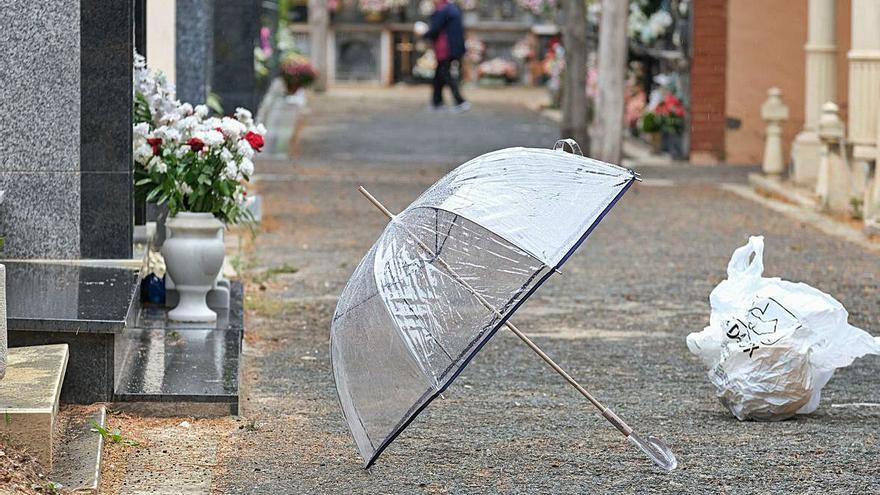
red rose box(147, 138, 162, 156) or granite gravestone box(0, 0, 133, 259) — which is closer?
granite gravestone box(0, 0, 133, 259)

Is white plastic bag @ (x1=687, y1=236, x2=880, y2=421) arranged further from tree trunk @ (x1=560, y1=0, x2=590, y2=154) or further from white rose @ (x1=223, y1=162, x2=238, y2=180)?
tree trunk @ (x1=560, y1=0, x2=590, y2=154)

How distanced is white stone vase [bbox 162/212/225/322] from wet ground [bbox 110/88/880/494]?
0.34 m

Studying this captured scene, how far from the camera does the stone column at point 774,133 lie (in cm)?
1694

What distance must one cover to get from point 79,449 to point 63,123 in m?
2.28

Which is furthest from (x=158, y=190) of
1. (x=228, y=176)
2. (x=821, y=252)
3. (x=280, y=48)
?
(x=280, y=48)

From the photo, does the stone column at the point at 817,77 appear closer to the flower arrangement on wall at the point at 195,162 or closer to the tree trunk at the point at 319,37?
the flower arrangement on wall at the point at 195,162

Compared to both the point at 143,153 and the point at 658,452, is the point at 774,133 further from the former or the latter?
the point at 658,452

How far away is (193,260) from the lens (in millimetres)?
7336

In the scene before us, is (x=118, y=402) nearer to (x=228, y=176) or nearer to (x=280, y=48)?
(x=228, y=176)

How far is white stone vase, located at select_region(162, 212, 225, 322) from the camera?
7340mm

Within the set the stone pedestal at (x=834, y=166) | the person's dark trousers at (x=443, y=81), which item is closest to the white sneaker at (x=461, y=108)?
the person's dark trousers at (x=443, y=81)

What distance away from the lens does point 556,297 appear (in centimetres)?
938

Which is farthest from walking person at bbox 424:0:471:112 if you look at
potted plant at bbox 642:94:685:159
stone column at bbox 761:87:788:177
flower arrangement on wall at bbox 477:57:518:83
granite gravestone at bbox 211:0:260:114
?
granite gravestone at bbox 211:0:260:114

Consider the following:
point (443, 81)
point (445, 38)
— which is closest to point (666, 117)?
point (445, 38)
